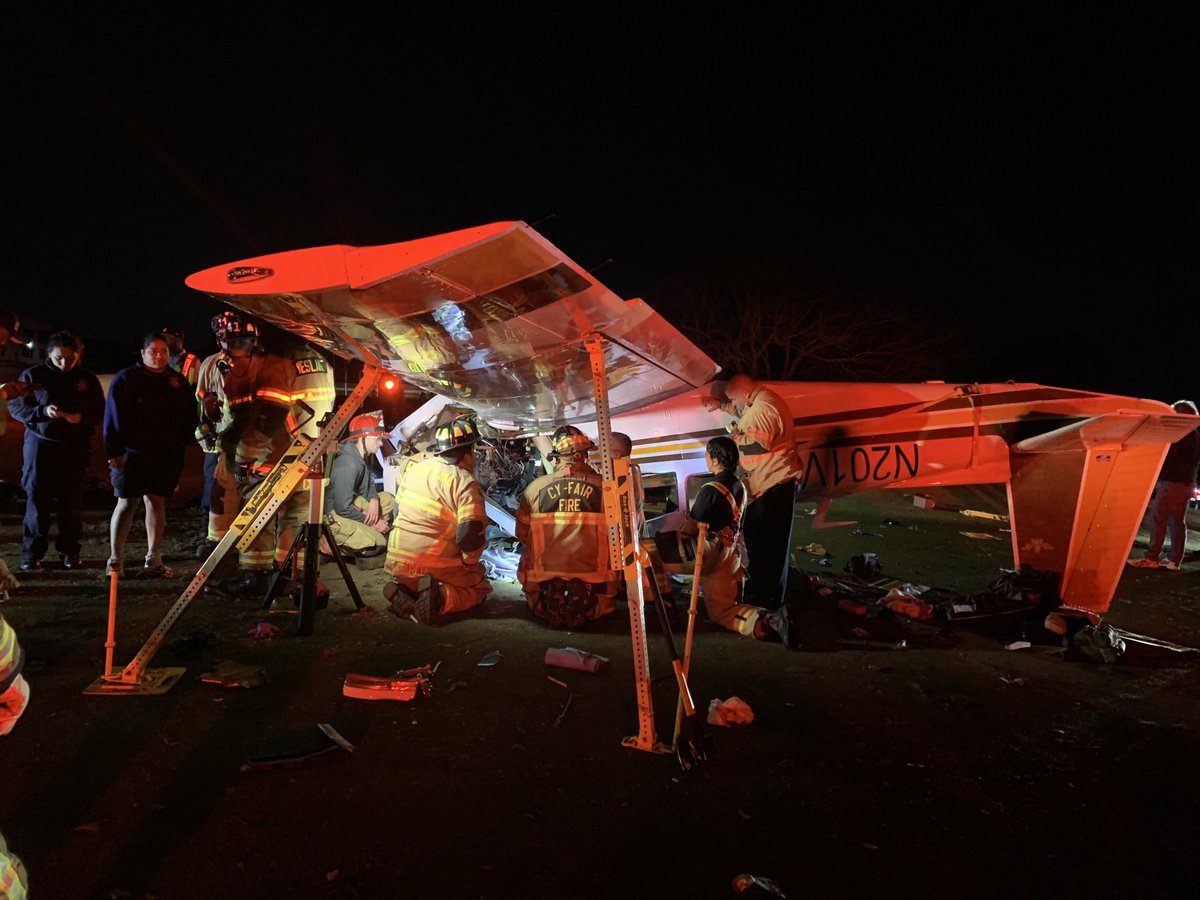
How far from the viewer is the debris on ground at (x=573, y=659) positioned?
4.33m

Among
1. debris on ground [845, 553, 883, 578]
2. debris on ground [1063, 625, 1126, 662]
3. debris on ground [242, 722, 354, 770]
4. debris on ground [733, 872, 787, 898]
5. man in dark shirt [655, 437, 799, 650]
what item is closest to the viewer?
debris on ground [733, 872, 787, 898]

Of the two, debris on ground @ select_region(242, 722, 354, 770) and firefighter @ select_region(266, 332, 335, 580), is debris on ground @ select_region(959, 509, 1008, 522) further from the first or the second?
debris on ground @ select_region(242, 722, 354, 770)

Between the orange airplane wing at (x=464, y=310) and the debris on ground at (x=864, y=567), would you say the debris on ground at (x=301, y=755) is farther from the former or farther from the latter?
the debris on ground at (x=864, y=567)

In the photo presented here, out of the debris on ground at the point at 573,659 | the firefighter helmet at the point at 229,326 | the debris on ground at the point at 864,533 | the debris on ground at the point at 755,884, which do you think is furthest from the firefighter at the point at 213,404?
the debris on ground at the point at 864,533

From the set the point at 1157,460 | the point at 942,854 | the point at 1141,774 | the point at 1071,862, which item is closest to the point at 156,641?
the point at 942,854

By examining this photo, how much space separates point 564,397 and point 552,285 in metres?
3.03

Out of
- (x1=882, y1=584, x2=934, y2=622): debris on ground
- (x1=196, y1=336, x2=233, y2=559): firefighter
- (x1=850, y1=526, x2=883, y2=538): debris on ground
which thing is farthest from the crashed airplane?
(x1=850, y1=526, x2=883, y2=538): debris on ground

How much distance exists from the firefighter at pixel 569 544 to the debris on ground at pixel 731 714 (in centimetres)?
181

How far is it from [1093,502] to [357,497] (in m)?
7.73

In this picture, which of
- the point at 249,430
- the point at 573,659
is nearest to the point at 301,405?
the point at 249,430

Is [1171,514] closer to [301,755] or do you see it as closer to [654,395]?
[654,395]

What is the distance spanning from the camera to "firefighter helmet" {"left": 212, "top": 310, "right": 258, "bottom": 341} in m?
5.64

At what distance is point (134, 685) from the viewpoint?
3.61 meters

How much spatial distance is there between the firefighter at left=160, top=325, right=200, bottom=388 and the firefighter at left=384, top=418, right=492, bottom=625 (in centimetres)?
300
